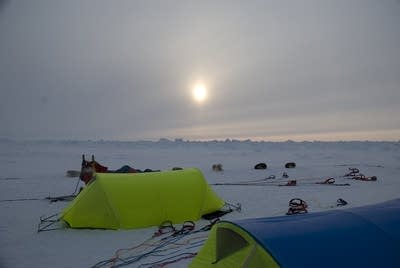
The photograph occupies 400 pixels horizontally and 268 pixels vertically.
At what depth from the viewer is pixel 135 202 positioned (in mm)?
9266

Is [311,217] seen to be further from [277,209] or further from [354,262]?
[277,209]

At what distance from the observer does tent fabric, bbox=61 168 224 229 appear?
30.0 feet

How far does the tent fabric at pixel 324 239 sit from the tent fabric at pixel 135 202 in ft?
13.5

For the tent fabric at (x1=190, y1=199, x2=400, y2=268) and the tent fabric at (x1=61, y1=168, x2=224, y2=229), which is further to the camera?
the tent fabric at (x1=61, y1=168, x2=224, y2=229)

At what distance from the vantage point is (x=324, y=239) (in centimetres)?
460

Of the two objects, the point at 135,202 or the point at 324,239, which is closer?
the point at 324,239

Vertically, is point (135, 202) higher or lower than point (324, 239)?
lower

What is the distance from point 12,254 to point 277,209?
7003mm

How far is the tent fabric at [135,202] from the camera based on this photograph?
9.15m

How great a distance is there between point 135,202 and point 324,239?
5.49 meters

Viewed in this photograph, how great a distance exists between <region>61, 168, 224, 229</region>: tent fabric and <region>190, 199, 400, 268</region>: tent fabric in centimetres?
410

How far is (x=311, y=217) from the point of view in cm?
532

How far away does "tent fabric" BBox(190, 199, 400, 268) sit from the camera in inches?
173

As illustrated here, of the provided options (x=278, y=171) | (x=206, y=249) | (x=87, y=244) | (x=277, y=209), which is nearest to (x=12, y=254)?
(x=87, y=244)
